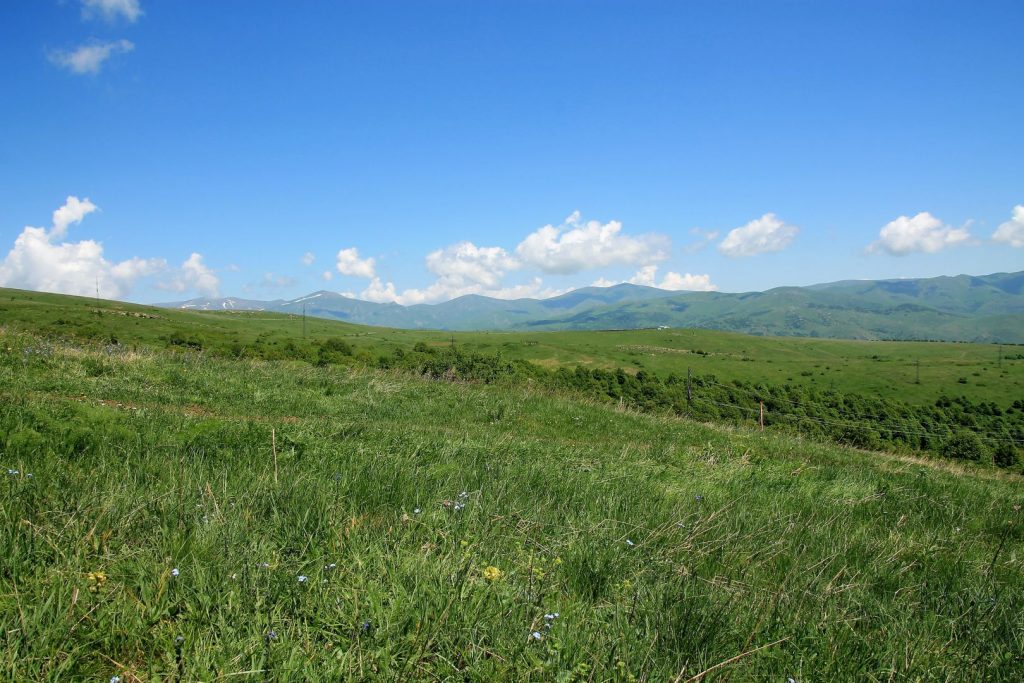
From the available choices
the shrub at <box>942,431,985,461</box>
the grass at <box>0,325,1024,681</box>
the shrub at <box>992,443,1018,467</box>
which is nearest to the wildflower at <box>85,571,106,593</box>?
the grass at <box>0,325,1024,681</box>

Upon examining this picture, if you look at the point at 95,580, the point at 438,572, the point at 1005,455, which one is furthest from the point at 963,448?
the point at 95,580

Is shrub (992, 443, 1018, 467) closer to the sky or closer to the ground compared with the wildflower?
closer to the ground

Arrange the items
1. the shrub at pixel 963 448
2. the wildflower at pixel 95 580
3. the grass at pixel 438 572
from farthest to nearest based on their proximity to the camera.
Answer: the shrub at pixel 963 448 → the wildflower at pixel 95 580 → the grass at pixel 438 572

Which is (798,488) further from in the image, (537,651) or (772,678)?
(537,651)

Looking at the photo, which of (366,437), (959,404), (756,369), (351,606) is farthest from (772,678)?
(756,369)

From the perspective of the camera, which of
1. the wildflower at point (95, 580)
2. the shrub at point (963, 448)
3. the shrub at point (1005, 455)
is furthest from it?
the shrub at point (963, 448)

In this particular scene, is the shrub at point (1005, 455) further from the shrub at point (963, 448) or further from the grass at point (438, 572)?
the grass at point (438, 572)

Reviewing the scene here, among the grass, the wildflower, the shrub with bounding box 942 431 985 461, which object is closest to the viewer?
the grass

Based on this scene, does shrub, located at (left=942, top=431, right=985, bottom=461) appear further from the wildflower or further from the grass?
the wildflower

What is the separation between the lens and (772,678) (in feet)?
10.3

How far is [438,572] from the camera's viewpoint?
11.4 ft

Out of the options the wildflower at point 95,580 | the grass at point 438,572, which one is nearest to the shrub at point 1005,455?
the grass at point 438,572

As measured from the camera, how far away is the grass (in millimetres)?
2861

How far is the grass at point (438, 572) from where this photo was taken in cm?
286
